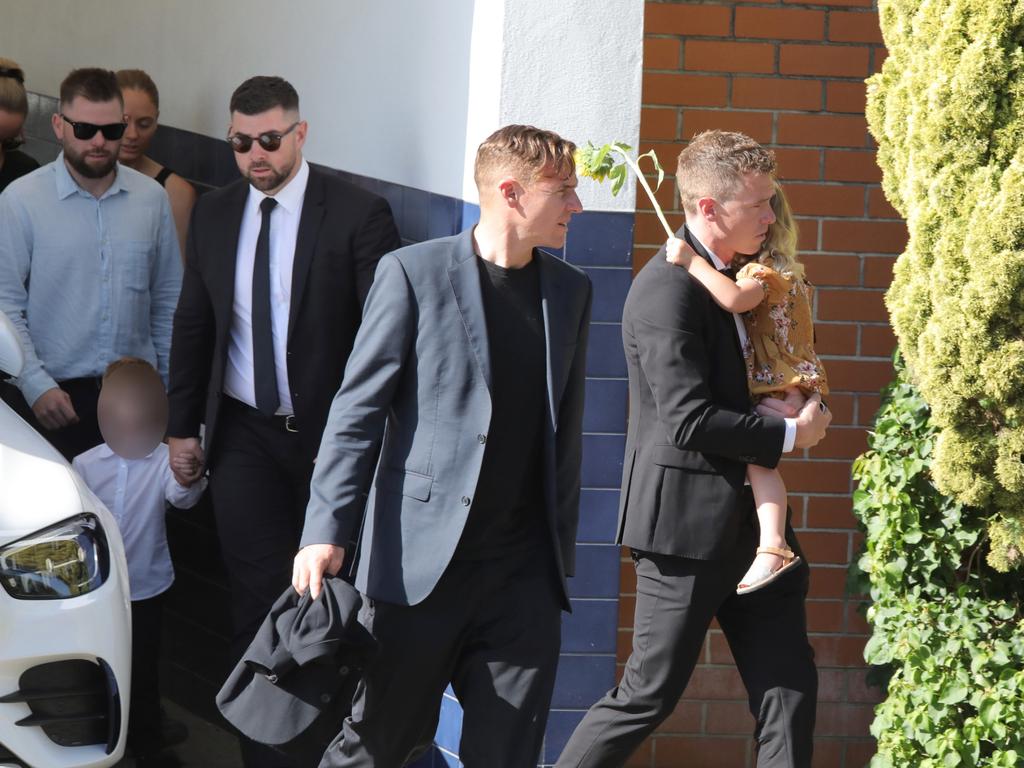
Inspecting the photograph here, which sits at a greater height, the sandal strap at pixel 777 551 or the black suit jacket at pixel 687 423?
the black suit jacket at pixel 687 423

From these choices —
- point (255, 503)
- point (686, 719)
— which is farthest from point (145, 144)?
point (686, 719)

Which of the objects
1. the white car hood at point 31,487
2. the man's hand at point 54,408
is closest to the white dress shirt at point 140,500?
the man's hand at point 54,408

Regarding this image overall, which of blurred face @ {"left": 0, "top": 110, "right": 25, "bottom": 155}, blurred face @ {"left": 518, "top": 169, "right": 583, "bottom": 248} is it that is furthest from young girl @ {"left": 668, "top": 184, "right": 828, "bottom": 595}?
blurred face @ {"left": 0, "top": 110, "right": 25, "bottom": 155}

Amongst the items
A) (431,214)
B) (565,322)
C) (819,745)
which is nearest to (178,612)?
(431,214)

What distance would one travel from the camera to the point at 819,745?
5.90 meters

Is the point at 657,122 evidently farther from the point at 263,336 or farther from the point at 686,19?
the point at 263,336

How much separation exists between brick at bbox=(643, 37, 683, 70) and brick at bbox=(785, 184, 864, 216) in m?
0.59

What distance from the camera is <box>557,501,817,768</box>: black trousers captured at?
4.50 meters

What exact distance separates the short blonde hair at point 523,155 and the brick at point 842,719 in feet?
8.69

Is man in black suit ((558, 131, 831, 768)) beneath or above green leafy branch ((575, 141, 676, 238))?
beneath

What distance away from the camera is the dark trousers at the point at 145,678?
579 centimetres

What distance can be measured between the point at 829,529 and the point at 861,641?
43 cm

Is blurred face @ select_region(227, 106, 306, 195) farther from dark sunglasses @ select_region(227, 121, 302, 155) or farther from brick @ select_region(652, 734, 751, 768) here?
brick @ select_region(652, 734, 751, 768)

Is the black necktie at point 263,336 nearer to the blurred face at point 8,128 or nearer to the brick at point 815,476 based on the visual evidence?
the brick at point 815,476
